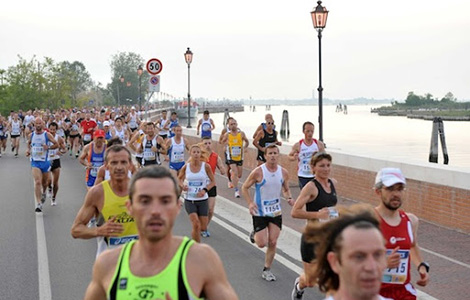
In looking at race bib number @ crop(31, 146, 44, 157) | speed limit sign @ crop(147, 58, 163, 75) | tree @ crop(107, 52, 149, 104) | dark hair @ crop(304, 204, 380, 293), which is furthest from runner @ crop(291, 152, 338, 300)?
tree @ crop(107, 52, 149, 104)

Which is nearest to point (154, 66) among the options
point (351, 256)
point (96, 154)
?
point (96, 154)

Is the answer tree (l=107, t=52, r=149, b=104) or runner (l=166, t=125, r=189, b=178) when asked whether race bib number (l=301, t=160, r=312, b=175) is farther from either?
tree (l=107, t=52, r=149, b=104)

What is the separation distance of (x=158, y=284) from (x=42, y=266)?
7.36 metres

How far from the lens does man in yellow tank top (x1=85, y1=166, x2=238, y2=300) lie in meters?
3.19

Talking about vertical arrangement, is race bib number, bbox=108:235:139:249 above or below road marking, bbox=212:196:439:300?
above

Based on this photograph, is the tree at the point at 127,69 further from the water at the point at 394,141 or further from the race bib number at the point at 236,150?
the race bib number at the point at 236,150

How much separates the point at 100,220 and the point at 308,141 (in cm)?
815

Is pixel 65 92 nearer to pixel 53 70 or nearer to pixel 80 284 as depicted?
pixel 53 70

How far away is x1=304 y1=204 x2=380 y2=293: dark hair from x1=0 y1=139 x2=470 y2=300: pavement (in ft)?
16.6

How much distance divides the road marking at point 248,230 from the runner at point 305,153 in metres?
1.35

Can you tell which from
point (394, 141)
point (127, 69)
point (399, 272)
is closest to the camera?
point (399, 272)

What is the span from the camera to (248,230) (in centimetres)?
1299

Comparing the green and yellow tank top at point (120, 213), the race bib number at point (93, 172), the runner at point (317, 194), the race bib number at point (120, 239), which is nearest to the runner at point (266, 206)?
the runner at point (317, 194)

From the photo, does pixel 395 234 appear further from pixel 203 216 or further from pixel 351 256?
pixel 203 216
